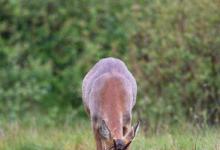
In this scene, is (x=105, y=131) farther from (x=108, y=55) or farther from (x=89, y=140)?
(x=108, y=55)

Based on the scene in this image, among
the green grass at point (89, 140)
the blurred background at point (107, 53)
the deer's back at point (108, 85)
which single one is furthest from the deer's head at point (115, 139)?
the blurred background at point (107, 53)

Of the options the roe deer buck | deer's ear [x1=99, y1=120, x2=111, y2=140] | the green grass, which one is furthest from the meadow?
deer's ear [x1=99, y1=120, x2=111, y2=140]

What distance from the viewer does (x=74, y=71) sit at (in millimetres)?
21109

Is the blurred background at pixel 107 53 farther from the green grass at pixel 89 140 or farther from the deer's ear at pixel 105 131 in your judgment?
the deer's ear at pixel 105 131

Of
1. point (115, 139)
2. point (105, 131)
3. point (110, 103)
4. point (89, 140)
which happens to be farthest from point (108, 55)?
point (115, 139)

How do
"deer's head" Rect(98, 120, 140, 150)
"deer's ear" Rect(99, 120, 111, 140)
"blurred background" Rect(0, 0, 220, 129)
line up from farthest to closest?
1. "blurred background" Rect(0, 0, 220, 129)
2. "deer's ear" Rect(99, 120, 111, 140)
3. "deer's head" Rect(98, 120, 140, 150)

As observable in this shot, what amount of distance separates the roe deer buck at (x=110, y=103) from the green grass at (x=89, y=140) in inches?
24.8

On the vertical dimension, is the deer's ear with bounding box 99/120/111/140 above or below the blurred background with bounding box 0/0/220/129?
above

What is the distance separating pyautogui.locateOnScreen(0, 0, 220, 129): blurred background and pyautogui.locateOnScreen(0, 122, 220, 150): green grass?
11.4 feet

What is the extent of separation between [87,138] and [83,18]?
422 inches

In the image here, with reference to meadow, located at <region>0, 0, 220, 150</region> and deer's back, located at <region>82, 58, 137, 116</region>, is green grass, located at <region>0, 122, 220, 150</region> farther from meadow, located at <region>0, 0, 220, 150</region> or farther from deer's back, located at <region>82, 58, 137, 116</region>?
deer's back, located at <region>82, 58, 137, 116</region>

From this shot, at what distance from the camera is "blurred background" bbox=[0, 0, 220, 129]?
16.3 m

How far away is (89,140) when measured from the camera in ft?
37.3

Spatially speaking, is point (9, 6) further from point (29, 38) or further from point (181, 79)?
point (181, 79)
